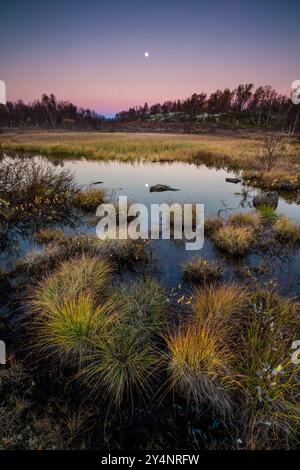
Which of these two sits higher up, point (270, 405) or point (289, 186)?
point (289, 186)

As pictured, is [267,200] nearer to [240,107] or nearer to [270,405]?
[270,405]

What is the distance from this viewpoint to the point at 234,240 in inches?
276

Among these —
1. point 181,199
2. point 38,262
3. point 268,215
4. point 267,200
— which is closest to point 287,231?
point 268,215

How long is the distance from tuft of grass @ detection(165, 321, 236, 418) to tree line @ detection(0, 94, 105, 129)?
279 ft

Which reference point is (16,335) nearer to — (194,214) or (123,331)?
(123,331)

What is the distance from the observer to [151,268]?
6.12 metres

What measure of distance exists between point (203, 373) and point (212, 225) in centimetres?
588

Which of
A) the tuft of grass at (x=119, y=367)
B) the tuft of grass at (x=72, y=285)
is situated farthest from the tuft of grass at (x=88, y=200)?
the tuft of grass at (x=119, y=367)

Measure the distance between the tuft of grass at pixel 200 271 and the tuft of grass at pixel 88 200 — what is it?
227 inches

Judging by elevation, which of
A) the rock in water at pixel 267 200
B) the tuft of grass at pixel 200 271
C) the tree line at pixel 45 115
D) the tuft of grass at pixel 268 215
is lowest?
the tuft of grass at pixel 200 271

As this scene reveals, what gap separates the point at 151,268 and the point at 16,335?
121 inches

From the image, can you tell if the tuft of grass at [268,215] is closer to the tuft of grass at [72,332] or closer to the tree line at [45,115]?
the tuft of grass at [72,332]

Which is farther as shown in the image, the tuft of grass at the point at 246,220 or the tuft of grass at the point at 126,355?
the tuft of grass at the point at 246,220

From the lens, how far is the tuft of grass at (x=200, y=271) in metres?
5.69
